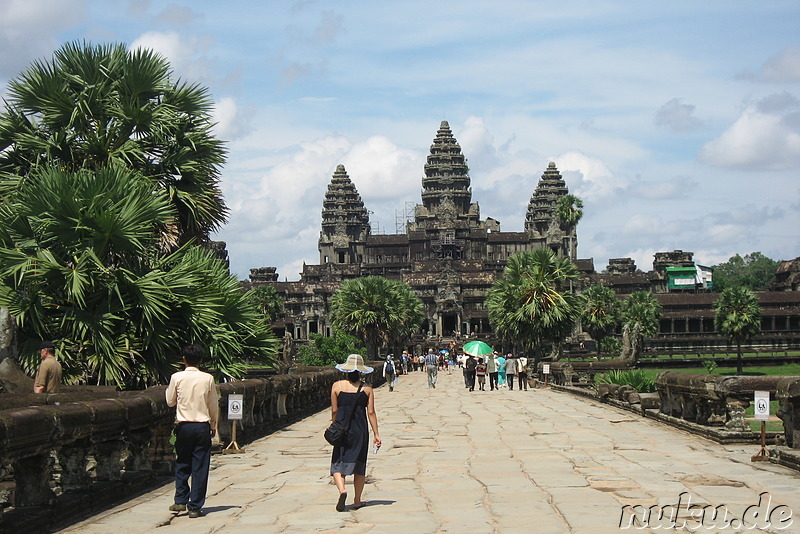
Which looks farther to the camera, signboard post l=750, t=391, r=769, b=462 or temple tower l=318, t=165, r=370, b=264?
temple tower l=318, t=165, r=370, b=264

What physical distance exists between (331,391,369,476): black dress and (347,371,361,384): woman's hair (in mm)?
→ 173

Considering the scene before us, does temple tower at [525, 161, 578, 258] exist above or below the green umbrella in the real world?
above

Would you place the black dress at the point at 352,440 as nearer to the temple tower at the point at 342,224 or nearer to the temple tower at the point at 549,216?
the temple tower at the point at 549,216

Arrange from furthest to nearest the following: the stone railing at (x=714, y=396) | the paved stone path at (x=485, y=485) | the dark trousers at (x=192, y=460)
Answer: the stone railing at (x=714, y=396) < the dark trousers at (x=192, y=460) < the paved stone path at (x=485, y=485)

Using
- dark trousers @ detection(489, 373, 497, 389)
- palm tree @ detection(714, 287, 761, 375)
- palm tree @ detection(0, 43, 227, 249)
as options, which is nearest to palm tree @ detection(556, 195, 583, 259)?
palm tree @ detection(714, 287, 761, 375)

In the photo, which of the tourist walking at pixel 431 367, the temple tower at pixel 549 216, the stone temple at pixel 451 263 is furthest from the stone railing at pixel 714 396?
the temple tower at pixel 549 216

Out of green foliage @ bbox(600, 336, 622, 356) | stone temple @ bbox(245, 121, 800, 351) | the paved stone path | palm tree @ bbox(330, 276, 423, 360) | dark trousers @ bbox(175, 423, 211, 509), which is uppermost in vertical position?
stone temple @ bbox(245, 121, 800, 351)

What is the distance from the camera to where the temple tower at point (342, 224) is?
151875 millimetres

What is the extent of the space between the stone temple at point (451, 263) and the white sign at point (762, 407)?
10129cm

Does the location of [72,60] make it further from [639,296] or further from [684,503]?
[639,296]

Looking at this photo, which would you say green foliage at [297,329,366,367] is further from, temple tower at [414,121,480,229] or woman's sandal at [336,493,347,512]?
temple tower at [414,121,480,229]

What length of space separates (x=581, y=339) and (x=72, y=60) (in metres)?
93.9

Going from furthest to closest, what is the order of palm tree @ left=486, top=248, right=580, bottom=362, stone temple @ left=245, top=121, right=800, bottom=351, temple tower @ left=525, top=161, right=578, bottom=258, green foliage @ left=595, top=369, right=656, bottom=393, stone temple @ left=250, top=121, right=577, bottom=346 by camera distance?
temple tower @ left=525, top=161, right=578, bottom=258
stone temple @ left=250, top=121, right=577, bottom=346
stone temple @ left=245, top=121, right=800, bottom=351
palm tree @ left=486, top=248, right=580, bottom=362
green foliage @ left=595, top=369, right=656, bottom=393

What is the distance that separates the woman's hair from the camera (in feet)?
34.4
